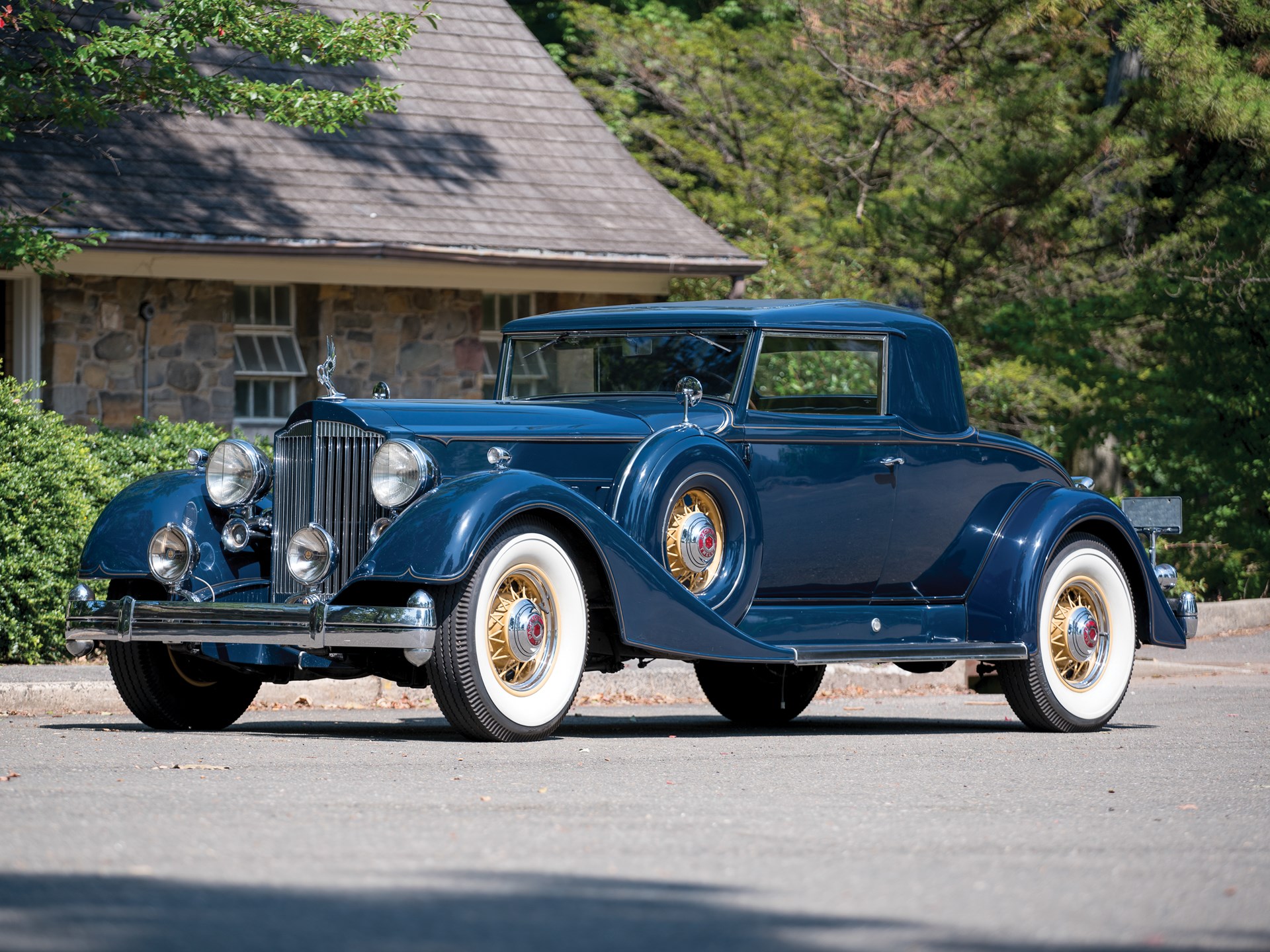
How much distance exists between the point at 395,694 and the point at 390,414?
309cm

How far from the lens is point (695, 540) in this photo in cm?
810

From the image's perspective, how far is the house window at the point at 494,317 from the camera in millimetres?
17734

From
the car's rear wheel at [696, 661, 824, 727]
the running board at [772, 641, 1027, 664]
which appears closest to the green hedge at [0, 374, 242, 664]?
the car's rear wheel at [696, 661, 824, 727]

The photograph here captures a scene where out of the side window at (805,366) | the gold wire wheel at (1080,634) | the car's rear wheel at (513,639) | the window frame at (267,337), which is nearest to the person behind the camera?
the car's rear wheel at (513,639)

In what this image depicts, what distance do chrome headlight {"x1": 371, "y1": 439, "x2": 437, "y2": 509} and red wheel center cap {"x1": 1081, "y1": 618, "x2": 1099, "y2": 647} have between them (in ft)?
11.6

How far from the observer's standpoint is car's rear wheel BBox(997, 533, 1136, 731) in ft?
29.3

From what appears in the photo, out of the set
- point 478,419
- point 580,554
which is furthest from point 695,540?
point 478,419

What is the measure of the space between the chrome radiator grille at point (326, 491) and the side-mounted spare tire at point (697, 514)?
3.51 feet

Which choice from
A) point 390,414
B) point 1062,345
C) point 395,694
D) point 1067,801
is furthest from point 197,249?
point 1067,801

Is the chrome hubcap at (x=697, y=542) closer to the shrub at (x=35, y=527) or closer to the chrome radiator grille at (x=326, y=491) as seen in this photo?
the chrome radiator grille at (x=326, y=491)

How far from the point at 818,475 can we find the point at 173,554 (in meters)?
2.93

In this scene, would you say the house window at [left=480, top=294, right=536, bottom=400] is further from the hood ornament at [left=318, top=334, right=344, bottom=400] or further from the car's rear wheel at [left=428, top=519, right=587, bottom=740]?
the car's rear wheel at [left=428, top=519, right=587, bottom=740]

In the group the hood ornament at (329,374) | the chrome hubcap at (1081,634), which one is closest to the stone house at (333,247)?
the hood ornament at (329,374)

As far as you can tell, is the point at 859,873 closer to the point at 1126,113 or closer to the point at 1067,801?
the point at 1067,801
